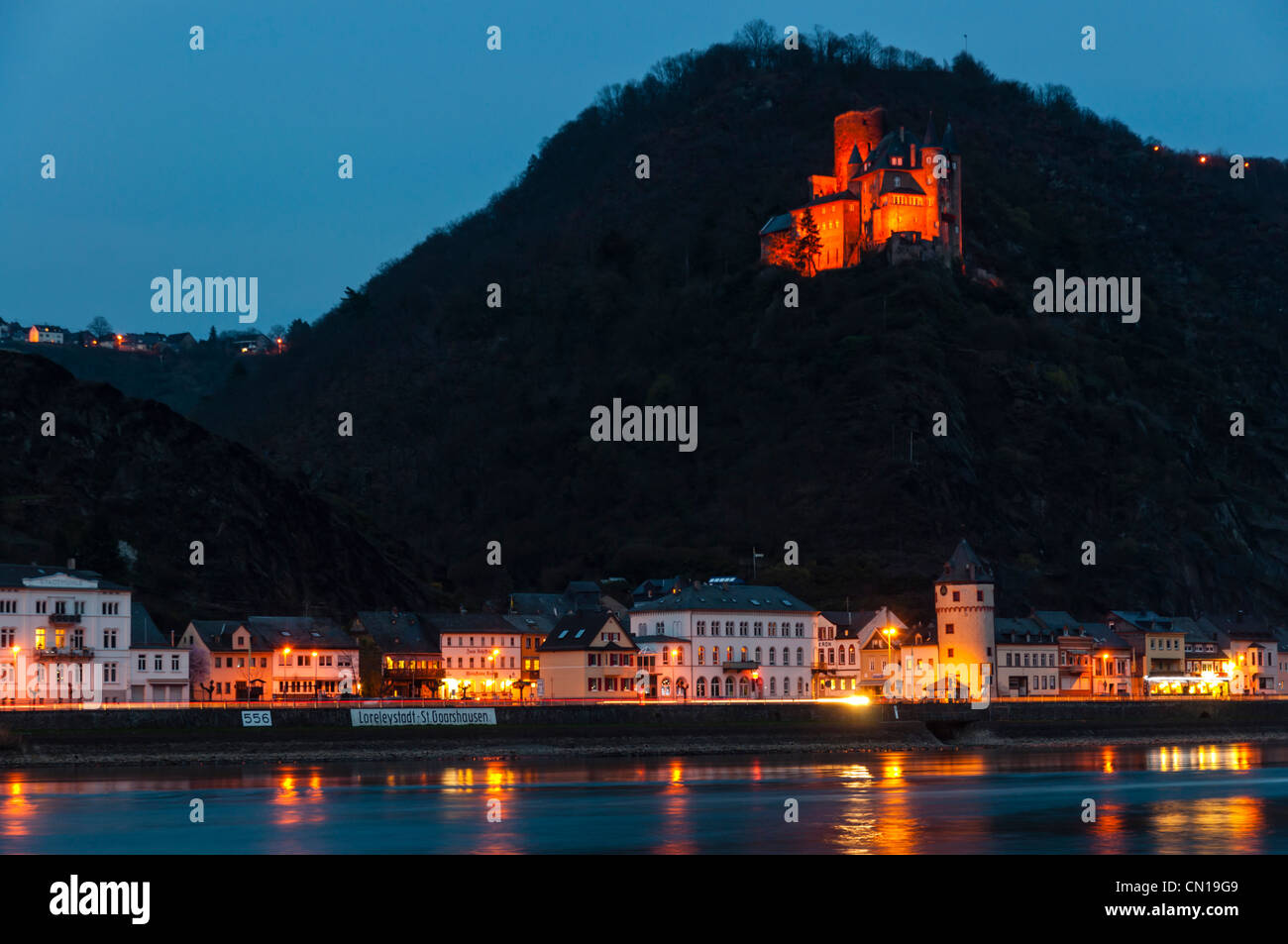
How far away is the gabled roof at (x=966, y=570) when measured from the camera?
111m

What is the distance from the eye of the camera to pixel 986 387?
579 feet

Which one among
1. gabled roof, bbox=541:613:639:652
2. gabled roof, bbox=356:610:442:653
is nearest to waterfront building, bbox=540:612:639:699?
gabled roof, bbox=541:613:639:652

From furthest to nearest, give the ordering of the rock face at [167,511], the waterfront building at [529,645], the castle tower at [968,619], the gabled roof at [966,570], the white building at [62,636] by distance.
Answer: the rock face at [167,511], the waterfront building at [529,645], the castle tower at [968,619], the gabled roof at [966,570], the white building at [62,636]

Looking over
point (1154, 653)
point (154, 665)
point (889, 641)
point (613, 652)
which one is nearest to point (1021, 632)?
point (889, 641)

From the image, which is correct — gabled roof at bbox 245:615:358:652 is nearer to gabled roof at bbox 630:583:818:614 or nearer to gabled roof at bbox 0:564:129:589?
gabled roof at bbox 0:564:129:589

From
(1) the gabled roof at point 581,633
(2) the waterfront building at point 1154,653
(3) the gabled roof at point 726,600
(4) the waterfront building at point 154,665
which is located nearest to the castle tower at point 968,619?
(3) the gabled roof at point 726,600

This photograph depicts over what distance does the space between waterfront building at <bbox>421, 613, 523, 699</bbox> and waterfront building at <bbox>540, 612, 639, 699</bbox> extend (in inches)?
395

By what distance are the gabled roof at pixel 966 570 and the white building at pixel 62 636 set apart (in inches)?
1828

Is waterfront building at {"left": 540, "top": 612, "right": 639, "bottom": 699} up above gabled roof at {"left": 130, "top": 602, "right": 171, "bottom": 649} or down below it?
below

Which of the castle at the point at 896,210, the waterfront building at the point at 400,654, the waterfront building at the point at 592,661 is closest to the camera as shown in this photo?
the waterfront building at the point at 592,661

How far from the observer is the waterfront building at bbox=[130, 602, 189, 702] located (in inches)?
3777

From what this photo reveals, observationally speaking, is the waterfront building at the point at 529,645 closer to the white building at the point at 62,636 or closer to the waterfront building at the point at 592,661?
the waterfront building at the point at 592,661
